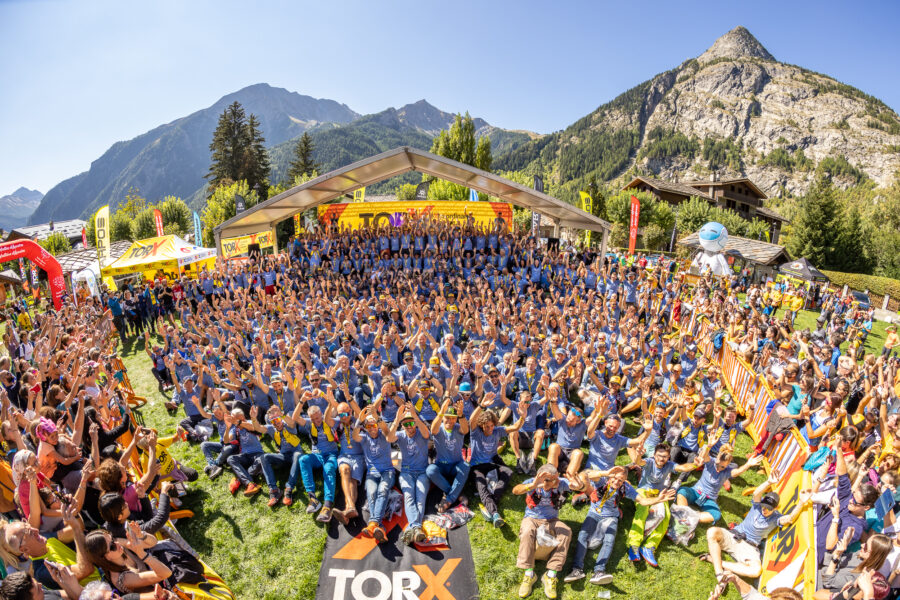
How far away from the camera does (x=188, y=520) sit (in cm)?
619

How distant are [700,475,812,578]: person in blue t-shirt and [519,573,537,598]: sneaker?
2357 millimetres

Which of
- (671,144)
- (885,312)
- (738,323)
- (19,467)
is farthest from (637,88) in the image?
(19,467)

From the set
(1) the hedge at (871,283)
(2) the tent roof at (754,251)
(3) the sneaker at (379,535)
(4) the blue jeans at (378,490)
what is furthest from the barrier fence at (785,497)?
(1) the hedge at (871,283)

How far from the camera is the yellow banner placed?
2130 cm

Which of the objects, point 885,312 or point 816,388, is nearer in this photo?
point 816,388

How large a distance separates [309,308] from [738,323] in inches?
515

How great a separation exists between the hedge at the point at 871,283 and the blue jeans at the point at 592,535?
33904 millimetres

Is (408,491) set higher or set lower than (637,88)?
lower

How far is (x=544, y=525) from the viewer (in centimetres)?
541

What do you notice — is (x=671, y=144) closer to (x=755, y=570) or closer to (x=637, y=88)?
(x=637, y=88)

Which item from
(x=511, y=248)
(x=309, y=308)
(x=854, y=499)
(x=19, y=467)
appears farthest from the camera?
(x=511, y=248)

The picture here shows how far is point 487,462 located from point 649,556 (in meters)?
2.54

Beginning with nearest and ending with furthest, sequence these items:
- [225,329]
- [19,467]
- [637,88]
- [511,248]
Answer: [19,467] < [225,329] < [511,248] < [637,88]

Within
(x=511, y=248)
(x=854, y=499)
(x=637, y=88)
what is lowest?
(x=854, y=499)
